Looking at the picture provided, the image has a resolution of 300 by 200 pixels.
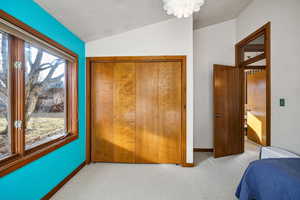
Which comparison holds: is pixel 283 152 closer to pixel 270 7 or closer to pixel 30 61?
pixel 270 7

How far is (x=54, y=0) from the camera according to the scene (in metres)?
1.67

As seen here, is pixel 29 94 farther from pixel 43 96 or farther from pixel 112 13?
pixel 112 13

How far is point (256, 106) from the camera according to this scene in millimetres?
4191

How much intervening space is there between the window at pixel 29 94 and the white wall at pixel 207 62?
8.60ft

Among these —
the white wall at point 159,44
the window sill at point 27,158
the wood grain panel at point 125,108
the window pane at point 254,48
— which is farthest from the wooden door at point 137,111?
the window pane at point 254,48

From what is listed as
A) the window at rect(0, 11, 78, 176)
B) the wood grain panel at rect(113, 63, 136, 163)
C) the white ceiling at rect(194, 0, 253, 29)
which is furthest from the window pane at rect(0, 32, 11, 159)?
the white ceiling at rect(194, 0, 253, 29)

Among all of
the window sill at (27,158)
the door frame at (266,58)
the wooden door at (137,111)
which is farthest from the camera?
the wooden door at (137,111)

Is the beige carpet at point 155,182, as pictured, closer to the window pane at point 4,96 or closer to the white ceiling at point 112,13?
the window pane at point 4,96

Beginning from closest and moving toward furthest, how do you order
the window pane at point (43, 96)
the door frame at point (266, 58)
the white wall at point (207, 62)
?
the window pane at point (43, 96), the door frame at point (266, 58), the white wall at point (207, 62)

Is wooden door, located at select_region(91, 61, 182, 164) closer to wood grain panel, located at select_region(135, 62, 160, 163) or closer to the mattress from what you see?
wood grain panel, located at select_region(135, 62, 160, 163)

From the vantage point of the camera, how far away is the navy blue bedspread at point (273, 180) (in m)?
1.12

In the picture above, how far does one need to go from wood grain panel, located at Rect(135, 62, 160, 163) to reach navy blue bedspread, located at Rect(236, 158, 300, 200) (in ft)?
5.11

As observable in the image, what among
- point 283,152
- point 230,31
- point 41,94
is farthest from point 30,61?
point 230,31

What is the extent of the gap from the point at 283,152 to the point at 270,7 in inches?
84.7
